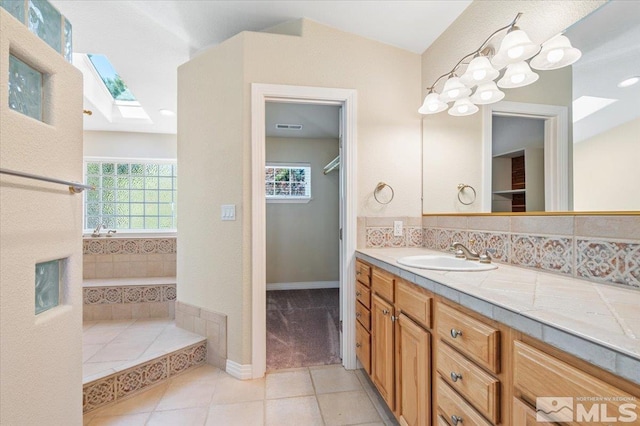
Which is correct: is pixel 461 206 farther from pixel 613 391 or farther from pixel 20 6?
pixel 20 6

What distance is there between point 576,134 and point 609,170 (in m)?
0.21

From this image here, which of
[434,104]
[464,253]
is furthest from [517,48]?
[464,253]

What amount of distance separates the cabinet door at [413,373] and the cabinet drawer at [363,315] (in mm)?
442

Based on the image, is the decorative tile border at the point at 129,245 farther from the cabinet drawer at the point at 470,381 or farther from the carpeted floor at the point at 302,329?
the cabinet drawer at the point at 470,381

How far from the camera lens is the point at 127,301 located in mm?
2891

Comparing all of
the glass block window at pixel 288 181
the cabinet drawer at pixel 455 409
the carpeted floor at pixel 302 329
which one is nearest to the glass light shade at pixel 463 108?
the cabinet drawer at pixel 455 409

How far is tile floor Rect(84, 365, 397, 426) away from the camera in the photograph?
1674mm

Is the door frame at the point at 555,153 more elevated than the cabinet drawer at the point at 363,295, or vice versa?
the door frame at the point at 555,153

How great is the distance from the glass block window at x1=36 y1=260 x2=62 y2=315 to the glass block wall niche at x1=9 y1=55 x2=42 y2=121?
564mm

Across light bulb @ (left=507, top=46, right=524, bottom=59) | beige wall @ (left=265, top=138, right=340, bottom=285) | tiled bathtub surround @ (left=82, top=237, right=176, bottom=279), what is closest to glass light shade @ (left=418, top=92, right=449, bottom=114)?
light bulb @ (left=507, top=46, right=524, bottom=59)

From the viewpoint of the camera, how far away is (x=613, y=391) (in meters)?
0.57

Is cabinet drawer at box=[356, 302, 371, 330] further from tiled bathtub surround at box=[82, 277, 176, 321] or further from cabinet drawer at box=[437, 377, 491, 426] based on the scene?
tiled bathtub surround at box=[82, 277, 176, 321]

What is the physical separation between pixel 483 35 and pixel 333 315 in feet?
9.43

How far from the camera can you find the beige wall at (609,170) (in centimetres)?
105
